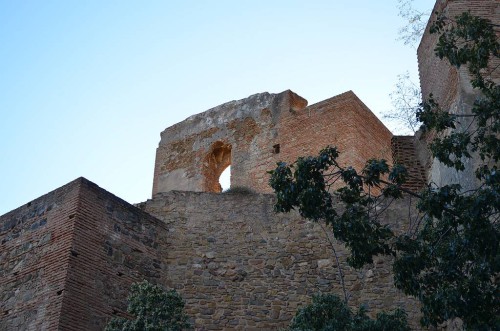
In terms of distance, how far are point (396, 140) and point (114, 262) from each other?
5477mm

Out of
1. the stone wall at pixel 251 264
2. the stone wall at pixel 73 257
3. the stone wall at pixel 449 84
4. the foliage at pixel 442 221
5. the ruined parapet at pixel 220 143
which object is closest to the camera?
the foliage at pixel 442 221

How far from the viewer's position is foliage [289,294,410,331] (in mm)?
8867

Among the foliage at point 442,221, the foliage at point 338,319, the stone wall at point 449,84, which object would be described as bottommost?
the foliage at point 338,319

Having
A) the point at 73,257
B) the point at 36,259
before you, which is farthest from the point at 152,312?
the point at 36,259

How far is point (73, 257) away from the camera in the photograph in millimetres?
11055

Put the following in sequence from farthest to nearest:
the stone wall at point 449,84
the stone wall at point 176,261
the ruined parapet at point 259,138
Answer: the ruined parapet at point 259,138
the stone wall at point 449,84
the stone wall at point 176,261

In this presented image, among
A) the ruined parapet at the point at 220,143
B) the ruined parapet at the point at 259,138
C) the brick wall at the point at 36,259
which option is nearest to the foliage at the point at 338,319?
the brick wall at the point at 36,259

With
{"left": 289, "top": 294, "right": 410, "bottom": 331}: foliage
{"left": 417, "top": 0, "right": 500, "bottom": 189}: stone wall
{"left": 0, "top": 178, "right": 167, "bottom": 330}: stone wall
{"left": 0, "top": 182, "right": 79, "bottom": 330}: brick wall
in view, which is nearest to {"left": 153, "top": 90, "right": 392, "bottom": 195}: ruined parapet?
{"left": 417, "top": 0, "right": 500, "bottom": 189}: stone wall

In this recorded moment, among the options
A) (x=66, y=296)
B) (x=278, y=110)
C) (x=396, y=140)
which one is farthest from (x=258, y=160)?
(x=66, y=296)

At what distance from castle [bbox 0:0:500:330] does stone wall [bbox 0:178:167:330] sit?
16 millimetres

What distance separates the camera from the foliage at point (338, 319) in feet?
29.1

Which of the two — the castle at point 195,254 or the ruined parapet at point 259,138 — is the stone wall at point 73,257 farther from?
the ruined parapet at point 259,138

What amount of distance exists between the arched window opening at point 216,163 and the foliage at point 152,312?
775cm

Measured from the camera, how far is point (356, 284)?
12.2 m
